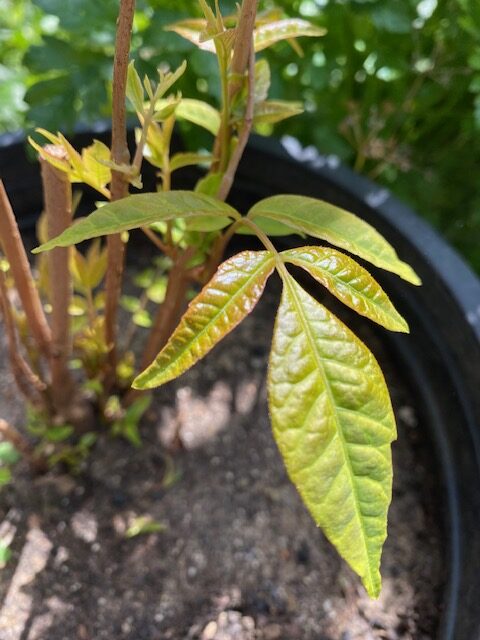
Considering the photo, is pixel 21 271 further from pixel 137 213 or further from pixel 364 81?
pixel 364 81

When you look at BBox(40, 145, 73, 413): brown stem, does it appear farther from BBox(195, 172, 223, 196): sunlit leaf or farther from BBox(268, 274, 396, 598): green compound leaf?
BBox(268, 274, 396, 598): green compound leaf

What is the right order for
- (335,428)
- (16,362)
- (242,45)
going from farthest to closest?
1. (16,362)
2. (242,45)
3. (335,428)

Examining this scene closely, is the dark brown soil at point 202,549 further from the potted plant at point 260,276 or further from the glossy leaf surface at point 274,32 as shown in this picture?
the glossy leaf surface at point 274,32

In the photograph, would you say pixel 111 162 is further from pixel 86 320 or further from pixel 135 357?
pixel 135 357

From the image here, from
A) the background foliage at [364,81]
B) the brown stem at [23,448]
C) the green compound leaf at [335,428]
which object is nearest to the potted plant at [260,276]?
the green compound leaf at [335,428]

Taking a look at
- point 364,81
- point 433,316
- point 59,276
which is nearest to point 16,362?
point 59,276
